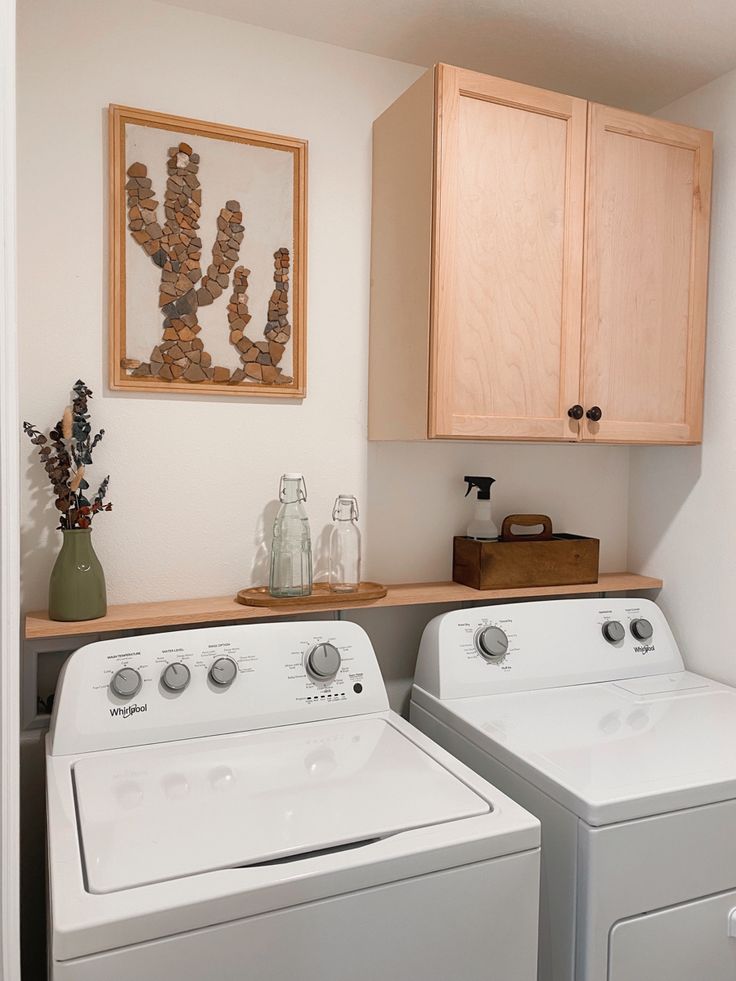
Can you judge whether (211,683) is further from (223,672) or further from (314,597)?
(314,597)

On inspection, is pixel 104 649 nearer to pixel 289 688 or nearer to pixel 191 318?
pixel 289 688

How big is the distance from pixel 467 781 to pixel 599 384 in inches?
38.6

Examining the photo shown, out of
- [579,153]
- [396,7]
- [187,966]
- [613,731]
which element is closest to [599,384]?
[579,153]

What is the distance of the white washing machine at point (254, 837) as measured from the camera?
39.6 inches

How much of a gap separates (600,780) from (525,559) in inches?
26.8

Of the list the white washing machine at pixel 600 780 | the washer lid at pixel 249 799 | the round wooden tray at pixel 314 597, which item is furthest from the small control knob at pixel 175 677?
the white washing machine at pixel 600 780

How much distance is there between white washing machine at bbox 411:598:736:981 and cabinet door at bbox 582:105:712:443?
1.89 feet

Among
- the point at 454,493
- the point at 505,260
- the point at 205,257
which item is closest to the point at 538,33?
the point at 505,260

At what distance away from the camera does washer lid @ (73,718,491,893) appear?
3.59 ft

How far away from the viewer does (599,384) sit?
183 cm

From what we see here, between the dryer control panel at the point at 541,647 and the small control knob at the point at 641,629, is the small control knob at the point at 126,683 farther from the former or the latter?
the small control knob at the point at 641,629

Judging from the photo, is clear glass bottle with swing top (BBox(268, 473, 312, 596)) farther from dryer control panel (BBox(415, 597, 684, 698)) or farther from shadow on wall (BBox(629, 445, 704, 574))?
shadow on wall (BBox(629, 445, 704, 574))

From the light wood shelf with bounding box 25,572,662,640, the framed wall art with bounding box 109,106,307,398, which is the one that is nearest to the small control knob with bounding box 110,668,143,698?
the light wood shelf with bounding box 25,572,662,640

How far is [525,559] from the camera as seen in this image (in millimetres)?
1938
